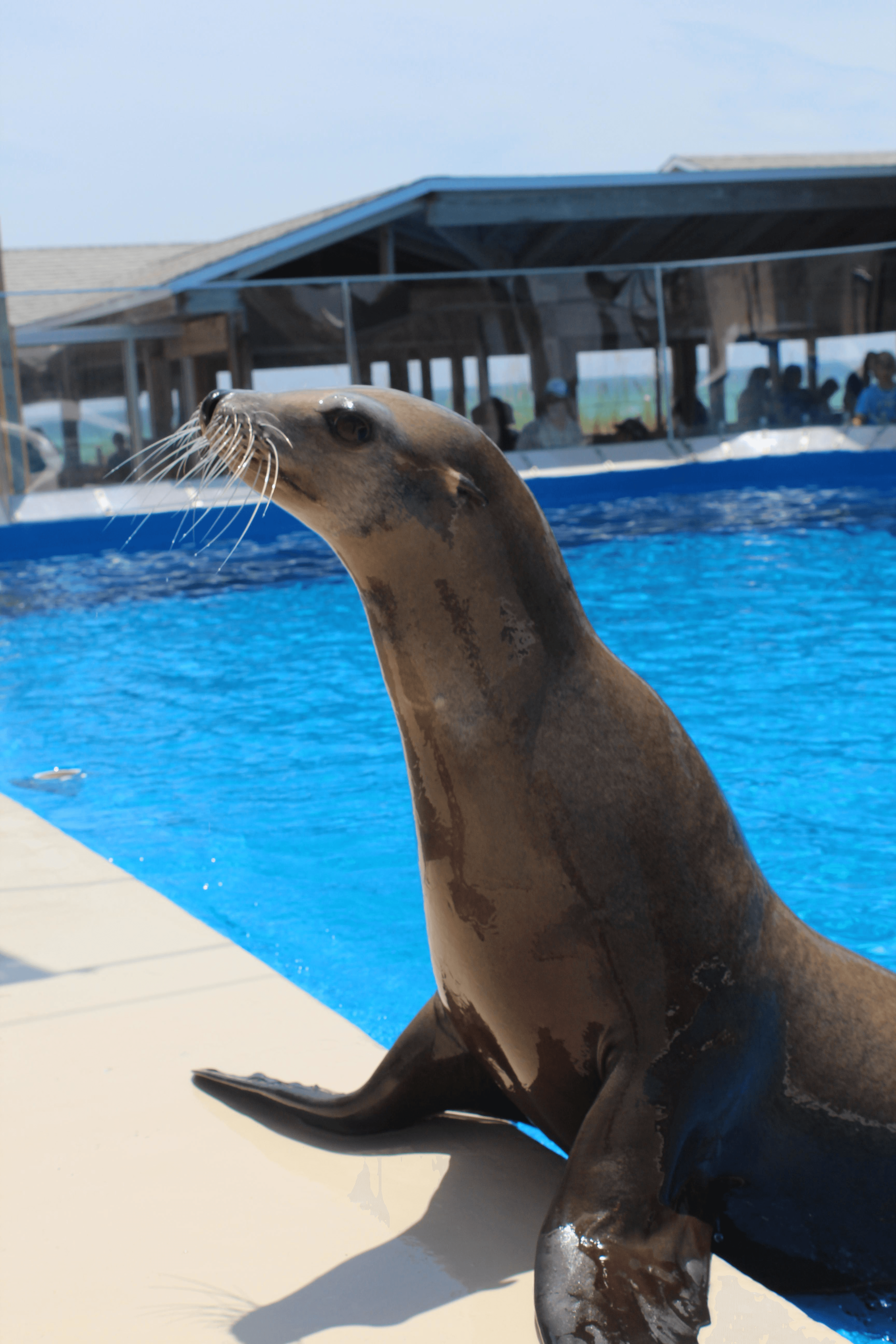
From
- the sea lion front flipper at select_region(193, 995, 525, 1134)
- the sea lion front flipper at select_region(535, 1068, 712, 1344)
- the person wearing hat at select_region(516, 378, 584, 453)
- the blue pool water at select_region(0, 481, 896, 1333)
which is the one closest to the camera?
the sea lion front flipper at select_region(535, 1068, 712, 1344)

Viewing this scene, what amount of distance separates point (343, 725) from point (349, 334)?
9.11m

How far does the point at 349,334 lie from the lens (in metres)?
14.3

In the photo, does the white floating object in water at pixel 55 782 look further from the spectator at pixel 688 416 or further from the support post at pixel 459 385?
the spectator at pixel 688 416

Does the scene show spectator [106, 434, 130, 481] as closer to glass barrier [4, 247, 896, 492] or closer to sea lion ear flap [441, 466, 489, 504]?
glass barrier [4, 247, 896, 492]

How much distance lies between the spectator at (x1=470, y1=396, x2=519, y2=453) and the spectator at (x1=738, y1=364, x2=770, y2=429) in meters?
2.87

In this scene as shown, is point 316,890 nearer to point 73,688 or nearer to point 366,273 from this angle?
point 73,688

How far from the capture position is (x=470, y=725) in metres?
1.61

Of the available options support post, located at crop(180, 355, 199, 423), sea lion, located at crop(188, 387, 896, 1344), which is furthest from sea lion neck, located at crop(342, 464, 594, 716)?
support post, located at crop(180, 355, 199, 423)

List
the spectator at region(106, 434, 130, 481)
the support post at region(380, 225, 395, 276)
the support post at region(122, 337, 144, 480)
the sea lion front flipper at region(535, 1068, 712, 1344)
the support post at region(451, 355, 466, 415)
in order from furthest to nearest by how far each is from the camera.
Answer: the support post at region(380, 225, 395, 276)
the support post at region(451, 355, 466, 415)
the support post at region(122, 337, 144, 480)
the spectator at region(106, 434, 130, 481)
the sea lion front flipper at region(535, 1068, 712, 1344)

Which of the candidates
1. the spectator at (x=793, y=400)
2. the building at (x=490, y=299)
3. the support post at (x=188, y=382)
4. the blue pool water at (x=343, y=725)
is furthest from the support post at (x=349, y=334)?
the spectator at (x=793, y=400)

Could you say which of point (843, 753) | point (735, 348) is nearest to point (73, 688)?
point (843, 753)

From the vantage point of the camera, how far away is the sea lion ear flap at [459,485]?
1589 millimetres

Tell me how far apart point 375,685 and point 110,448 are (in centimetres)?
733

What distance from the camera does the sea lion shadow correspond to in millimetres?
1483
